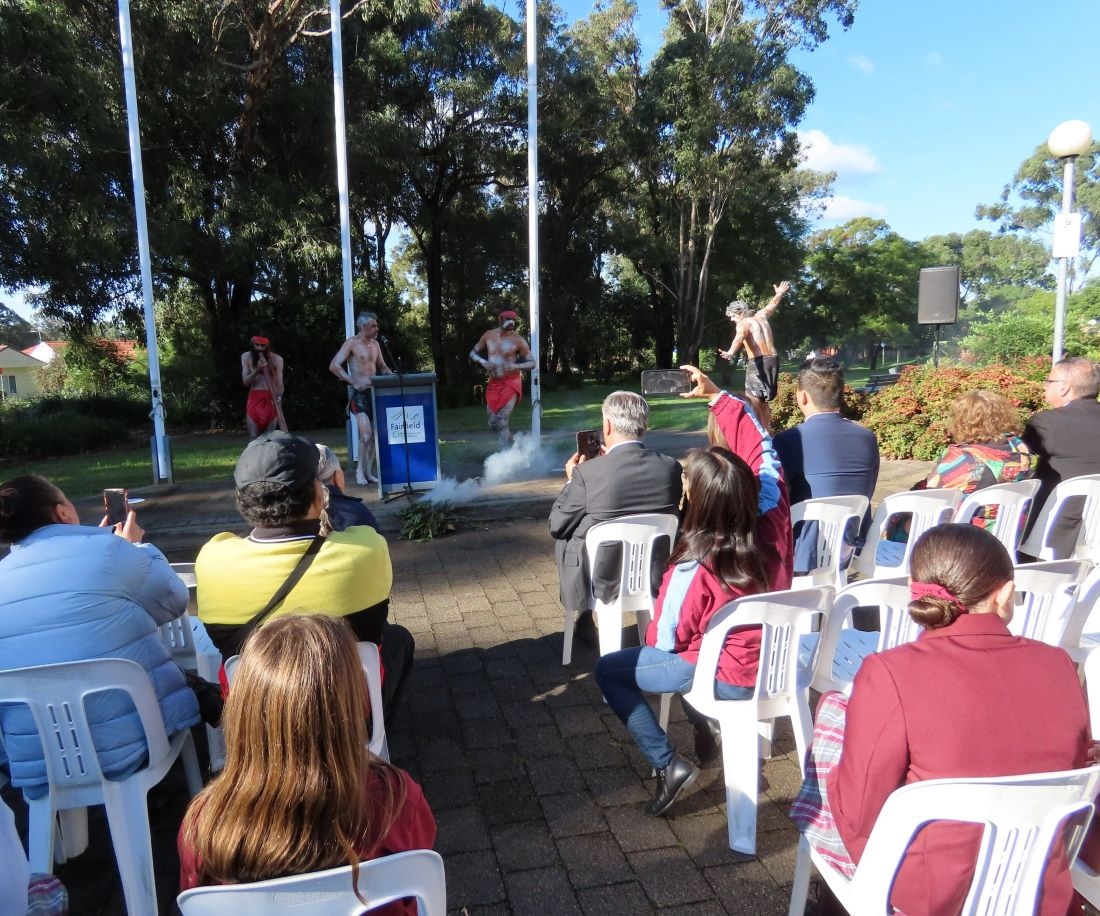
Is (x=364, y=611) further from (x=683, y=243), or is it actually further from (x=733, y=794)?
(x=683, y=243)

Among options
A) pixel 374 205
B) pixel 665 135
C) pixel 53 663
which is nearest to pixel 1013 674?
pixel 53 663

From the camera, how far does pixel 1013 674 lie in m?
1.57

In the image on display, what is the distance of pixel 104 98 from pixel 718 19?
17524mm

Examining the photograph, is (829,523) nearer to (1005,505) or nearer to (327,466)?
(1005,505)

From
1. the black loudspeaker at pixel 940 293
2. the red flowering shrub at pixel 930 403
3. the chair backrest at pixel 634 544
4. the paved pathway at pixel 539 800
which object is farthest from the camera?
the black loudspeaker at pixel 940 293

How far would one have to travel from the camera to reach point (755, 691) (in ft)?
8.39

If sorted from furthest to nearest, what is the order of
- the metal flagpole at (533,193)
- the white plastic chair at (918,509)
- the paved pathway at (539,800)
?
the metal flagpole at (533,193), the white plastic chair at (918,509), the paved pathway at (539,800)

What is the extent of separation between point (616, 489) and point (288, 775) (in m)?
2.39

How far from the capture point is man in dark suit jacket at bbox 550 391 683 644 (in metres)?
3.59

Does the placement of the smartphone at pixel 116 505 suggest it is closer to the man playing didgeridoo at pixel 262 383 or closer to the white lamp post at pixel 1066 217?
the man playing didgeridoo at pixel 262 383

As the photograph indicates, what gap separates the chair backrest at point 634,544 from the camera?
3.49 m

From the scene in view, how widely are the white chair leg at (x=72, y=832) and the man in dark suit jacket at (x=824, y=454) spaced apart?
3.27 m

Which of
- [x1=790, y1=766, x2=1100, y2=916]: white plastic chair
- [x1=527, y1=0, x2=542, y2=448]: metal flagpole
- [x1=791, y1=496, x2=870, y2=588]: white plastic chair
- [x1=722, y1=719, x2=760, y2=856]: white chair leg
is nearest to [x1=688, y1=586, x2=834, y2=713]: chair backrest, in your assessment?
[x1=722, y1=719, x2=760, y2=856]: white chair leg

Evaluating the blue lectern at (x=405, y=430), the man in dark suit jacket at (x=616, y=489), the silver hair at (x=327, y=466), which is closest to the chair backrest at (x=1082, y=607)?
the man in dark suit jacket at (x=616, y=489)
